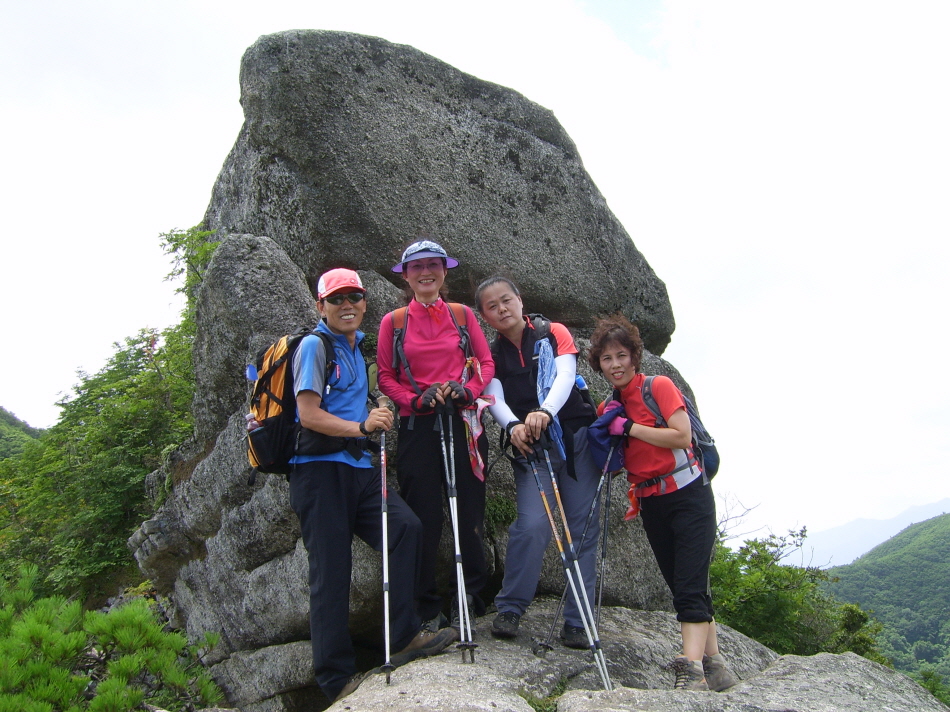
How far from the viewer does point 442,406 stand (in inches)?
246

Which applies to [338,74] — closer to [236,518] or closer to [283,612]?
[236,518]

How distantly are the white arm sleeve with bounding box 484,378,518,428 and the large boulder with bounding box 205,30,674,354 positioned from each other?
12.4 feet

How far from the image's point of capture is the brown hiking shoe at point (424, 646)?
5730 millimetres

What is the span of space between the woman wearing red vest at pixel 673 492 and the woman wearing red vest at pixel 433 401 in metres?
1.26

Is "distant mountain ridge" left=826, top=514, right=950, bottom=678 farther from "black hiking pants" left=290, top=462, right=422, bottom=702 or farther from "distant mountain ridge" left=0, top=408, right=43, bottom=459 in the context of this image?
"distant mountain ridge" left=0, top=408, right=43, bottom=459

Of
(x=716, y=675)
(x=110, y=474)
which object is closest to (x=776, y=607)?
(x=716, y=675)

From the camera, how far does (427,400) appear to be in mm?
6195

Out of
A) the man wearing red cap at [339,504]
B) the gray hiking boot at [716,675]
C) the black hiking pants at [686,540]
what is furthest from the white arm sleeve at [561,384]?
the gray hiking boot at [716,675]

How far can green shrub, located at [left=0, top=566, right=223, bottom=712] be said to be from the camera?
6668 mm

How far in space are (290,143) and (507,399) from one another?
17.1 feet

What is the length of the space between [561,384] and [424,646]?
2601 millimetres

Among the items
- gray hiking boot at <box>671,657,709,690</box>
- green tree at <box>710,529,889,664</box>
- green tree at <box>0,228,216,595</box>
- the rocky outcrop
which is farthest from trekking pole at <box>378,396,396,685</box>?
green tree at <box>710,529,889,664</box>

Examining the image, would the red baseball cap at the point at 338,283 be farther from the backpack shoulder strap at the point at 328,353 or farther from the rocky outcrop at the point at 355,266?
the rocky outcrop at the point at 355,266

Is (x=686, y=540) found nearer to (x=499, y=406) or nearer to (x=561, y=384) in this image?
(x=561, y=384)
